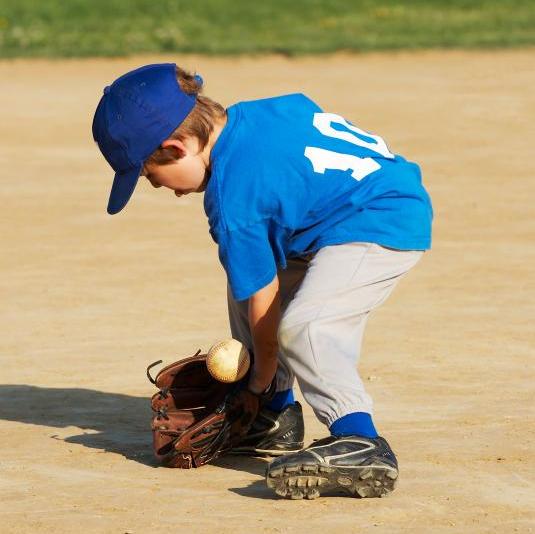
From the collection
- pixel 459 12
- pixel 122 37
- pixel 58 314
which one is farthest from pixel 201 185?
pixel 459 12

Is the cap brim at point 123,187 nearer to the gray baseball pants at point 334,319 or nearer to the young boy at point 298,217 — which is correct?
the young boy at point 298,217

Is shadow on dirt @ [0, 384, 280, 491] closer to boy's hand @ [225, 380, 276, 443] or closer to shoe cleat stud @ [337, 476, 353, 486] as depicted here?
boy's hand @ [225, 380, 276, 443]

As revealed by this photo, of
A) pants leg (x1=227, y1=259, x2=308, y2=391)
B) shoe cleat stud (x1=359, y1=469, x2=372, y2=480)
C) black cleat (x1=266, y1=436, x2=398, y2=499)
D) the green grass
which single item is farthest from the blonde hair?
the green grass

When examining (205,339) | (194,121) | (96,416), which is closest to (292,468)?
(194,121)

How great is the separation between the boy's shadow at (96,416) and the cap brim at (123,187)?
0.86m

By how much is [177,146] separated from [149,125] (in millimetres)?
102

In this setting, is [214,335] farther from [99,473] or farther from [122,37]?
[122,37]

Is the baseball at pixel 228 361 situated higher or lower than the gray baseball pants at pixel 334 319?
lower

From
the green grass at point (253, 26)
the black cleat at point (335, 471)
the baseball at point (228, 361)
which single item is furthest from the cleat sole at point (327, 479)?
the green grass at point (253, 26)

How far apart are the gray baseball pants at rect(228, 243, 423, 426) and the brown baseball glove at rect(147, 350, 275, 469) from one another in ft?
1.07

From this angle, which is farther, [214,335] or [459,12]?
[459,12]

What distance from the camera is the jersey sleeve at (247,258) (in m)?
4.17

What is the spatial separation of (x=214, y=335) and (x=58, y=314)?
0.86 m

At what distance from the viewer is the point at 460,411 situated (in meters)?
5.18
